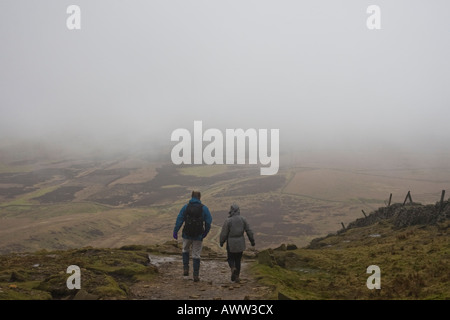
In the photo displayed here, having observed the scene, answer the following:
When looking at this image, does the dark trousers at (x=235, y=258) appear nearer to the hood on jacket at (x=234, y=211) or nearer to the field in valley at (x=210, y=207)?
the hood on jacket at (x=234, y=211)

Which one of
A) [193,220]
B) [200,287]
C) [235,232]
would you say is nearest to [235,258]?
[235,232]

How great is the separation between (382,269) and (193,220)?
30.1 feet

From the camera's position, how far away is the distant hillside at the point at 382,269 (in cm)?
1191

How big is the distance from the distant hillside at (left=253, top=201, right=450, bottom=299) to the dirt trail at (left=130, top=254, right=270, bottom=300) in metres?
0.71

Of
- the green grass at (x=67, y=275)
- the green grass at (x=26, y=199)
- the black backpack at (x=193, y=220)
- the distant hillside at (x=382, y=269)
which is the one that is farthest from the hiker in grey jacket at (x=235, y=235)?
the green grass at (x=26, y=199)

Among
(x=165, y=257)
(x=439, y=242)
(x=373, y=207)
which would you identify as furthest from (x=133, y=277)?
(x=373, y=207)

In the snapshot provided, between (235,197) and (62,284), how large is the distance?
163 m

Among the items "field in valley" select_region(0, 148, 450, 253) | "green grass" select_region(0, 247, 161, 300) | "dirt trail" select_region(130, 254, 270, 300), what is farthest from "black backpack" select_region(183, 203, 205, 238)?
"field in valley" select_region(0, 148, 450, 253)

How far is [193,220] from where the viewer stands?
13.4 metres

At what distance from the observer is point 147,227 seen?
5108 inches

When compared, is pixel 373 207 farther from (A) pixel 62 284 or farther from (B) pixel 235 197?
(A) pixel 62 284

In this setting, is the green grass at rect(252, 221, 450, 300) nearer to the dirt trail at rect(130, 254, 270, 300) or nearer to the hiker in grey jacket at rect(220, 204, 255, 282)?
the dirt trail at rect(130, 254, 270, 300)

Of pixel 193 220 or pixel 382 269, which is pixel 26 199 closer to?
pixel 193 220

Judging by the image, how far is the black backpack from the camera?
1340 centimetres
